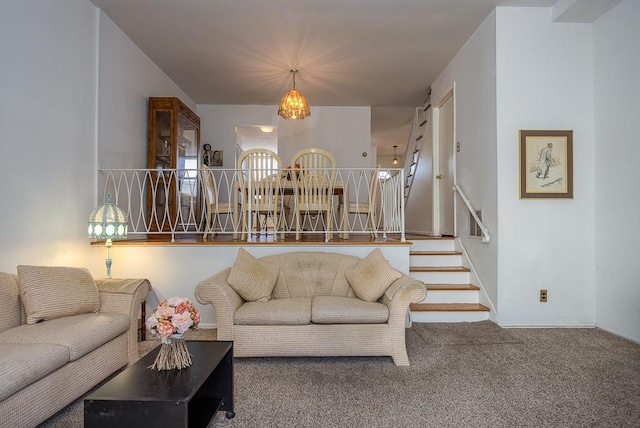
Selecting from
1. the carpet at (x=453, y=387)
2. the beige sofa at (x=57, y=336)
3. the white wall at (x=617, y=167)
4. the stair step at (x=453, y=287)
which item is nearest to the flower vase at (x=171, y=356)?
the carpet at (x=453, y=387)

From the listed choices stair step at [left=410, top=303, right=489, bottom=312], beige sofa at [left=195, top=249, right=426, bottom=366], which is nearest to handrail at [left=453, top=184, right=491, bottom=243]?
stair step at [left=410, top=303, right=489, bottom=312]

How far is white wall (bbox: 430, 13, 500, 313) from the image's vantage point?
380 cm

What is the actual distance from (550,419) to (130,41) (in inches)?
204

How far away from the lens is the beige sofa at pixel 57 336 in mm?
1714

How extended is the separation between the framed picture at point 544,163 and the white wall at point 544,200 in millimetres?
78

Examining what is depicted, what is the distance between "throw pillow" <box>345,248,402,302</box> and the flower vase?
5.14 ft

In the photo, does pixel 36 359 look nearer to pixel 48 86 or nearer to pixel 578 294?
pixel 48 86

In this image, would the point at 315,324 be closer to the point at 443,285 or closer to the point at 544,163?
the point at 443,285

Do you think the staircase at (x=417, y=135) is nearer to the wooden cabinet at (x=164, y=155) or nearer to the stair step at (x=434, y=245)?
the stair step at (x=434, y=245)

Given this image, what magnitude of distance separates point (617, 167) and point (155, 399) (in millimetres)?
4014

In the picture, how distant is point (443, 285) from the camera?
4219mm

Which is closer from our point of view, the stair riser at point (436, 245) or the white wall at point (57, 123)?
the white wall at point (57, 123)

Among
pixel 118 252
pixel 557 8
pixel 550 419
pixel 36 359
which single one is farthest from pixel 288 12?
pixel 550 419

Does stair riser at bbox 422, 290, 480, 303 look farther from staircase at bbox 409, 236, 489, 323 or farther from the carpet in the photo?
the carpet
